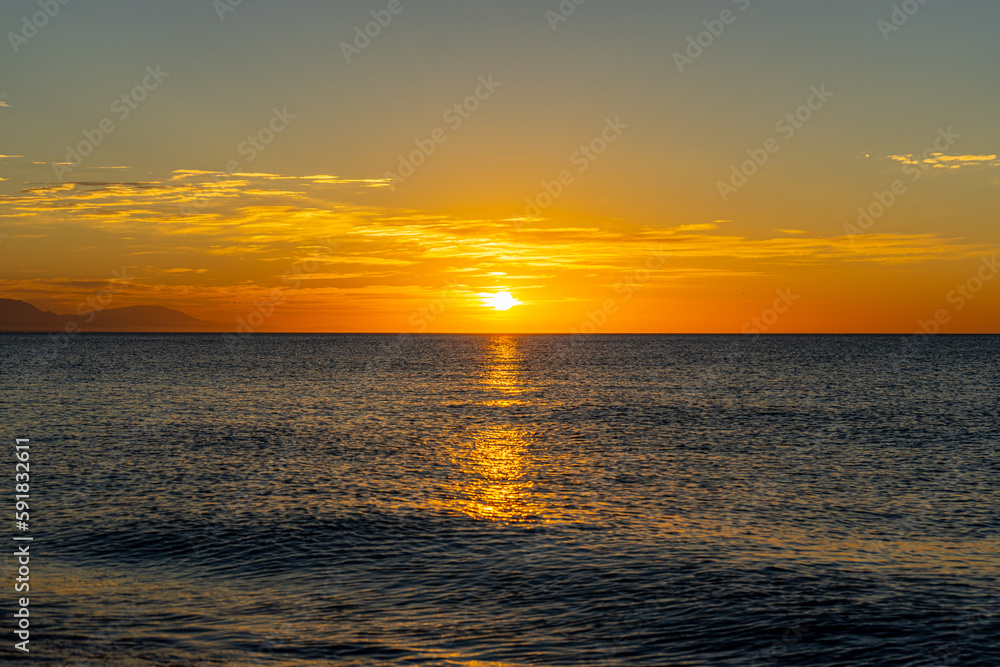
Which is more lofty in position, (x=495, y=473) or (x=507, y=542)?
(x=495, y=473)

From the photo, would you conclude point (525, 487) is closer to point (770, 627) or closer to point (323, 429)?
point (770, 627)

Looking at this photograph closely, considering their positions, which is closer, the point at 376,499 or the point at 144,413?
the point at 376,499

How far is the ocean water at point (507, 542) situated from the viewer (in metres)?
17.4

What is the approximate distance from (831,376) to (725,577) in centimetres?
10841

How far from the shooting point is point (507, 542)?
25.9m

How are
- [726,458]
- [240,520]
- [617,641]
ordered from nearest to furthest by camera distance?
[617,641] → [240,520] → [726,458]

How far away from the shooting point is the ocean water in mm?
17375

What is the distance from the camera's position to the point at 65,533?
26.5 m

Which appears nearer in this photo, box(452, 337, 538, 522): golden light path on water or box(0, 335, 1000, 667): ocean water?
box(0, 335, 1000, 667): ocean water

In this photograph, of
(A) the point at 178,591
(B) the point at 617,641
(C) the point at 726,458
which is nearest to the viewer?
(B) the point at 617,641

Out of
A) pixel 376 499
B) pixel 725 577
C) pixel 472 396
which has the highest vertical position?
pixel 472 396

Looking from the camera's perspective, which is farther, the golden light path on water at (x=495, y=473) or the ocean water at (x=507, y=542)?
the golden light path on water at (x=495, y=473)

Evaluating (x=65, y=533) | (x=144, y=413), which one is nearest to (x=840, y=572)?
(x=65, y=533)

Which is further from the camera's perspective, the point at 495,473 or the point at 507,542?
the point at 495,473
